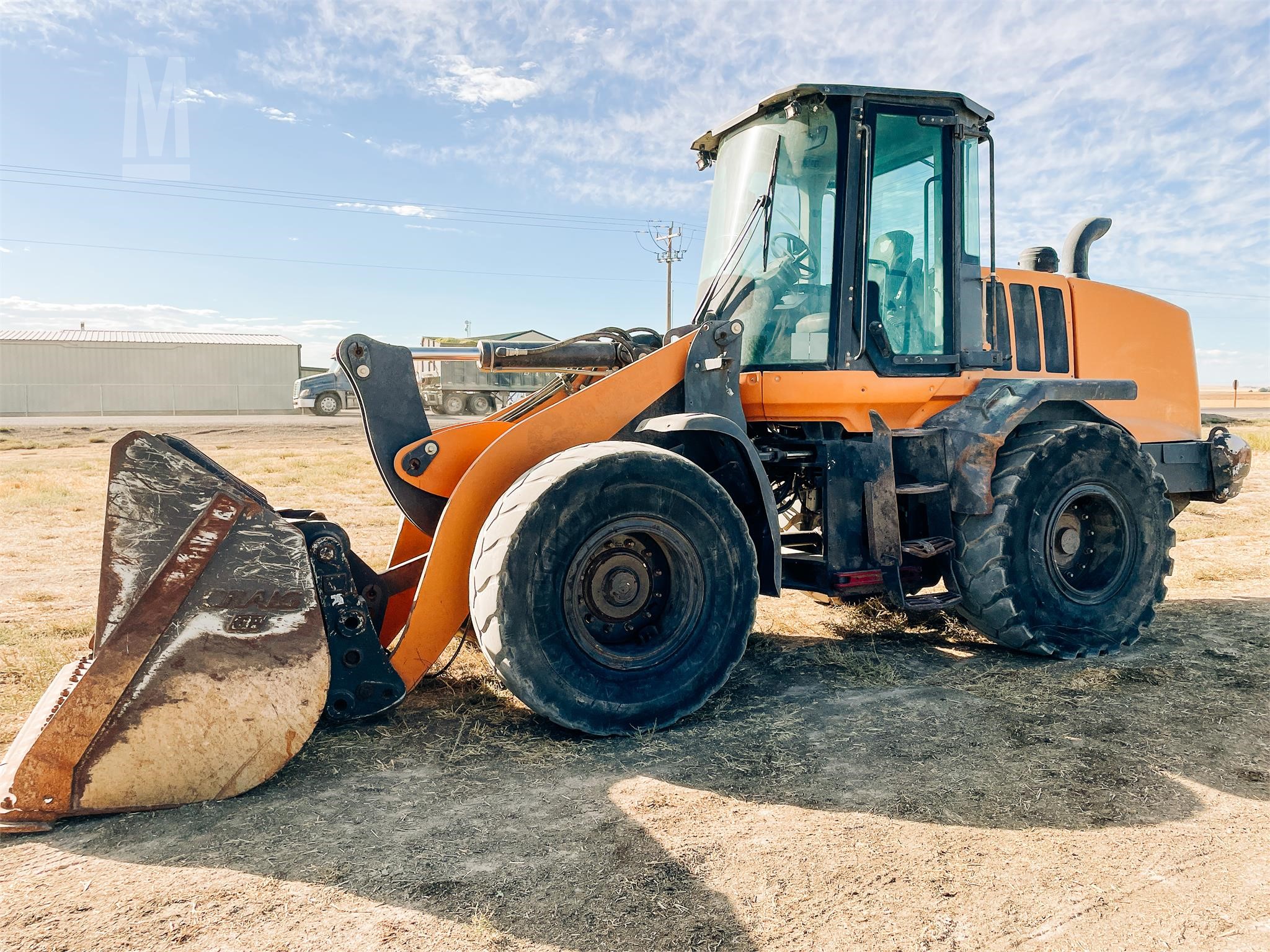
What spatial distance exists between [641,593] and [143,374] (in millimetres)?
52550

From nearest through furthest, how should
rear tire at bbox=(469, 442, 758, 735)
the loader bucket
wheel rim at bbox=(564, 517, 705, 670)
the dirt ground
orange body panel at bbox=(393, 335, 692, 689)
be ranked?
the dirt ground < the loader bucket < rear tire at bbox=(469, 442, 758, 735) < orange body panel at bbox=(393, 335, 692, 689) < wheel rim at bbox=(564, 517, 705, 670)

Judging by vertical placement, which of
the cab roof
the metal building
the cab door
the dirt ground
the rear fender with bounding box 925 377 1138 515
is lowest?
the dirt ground

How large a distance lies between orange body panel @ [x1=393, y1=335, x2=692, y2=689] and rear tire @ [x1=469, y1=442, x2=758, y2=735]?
22 centimetres

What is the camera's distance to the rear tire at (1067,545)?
5.14 metres

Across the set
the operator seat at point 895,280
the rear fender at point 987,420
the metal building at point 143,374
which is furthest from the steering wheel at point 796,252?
the metal building at point 143,374

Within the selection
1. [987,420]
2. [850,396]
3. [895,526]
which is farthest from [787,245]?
[895,526]

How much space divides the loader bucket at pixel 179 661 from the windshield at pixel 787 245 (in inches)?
112

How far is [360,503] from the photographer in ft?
39.3

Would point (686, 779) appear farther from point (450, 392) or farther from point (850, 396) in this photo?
point (450, 392)

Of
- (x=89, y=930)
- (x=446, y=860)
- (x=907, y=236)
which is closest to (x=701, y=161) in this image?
(x=907, y=236)

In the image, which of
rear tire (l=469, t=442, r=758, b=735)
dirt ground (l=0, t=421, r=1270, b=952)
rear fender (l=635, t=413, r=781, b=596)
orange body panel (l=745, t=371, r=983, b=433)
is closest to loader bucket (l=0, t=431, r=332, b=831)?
dirt ground (l=0, t=421, r=1270, b=952)

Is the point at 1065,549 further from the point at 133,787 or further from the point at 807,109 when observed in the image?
the point at 133,787

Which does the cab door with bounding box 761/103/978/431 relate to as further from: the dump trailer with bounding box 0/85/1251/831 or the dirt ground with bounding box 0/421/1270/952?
the dirt ground with bounding box 0/421/1270/952

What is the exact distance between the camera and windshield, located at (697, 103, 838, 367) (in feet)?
16.7
